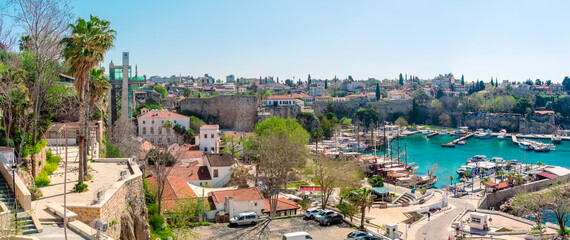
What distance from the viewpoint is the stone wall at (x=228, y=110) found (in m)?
60.1

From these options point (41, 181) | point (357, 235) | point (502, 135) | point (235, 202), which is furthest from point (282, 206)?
point (502, 135)

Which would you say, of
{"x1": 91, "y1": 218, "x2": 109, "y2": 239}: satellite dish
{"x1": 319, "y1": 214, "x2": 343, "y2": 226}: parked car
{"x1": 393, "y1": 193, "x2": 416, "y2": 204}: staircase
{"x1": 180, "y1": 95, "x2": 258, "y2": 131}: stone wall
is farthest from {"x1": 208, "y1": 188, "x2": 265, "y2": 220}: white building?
{"x1": 180, "y1": 95, "x2": 258, "y2": 131}: stone wall

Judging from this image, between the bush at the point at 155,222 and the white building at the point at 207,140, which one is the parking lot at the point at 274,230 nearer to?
the bush at the point at 155,222

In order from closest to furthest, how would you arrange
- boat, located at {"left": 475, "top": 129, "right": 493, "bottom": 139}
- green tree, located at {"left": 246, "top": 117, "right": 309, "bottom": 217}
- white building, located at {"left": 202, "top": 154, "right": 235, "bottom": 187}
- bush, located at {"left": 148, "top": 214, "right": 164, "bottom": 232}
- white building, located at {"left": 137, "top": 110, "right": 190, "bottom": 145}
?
bush, located at {"left": 148, "top": 214, "right": 164, "bottom": 232} → green tree, located at {"left": 246, "top": 117, "right": 309, "bottom": 217} → white building, located at {"left": 202, "top": 154, "right": 235, "bottom": 187} → white building, located at {"left": 137, "top": 110, "right": 190, "bottom": 145} → boat, located at {"left": 475, "top": 129, "right": 493, "bottom": 139}

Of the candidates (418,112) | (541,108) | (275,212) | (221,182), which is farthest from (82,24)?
(541,108)

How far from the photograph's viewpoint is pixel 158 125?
1870 inches

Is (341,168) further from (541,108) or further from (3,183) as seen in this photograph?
(541,108)

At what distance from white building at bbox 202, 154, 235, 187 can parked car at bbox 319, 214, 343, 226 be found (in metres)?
12.4

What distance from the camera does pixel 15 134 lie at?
1395 cm

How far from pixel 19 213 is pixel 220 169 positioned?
2184cm

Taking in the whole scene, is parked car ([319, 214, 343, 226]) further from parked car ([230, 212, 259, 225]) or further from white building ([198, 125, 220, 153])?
white building ([198, 125, 220, 153])

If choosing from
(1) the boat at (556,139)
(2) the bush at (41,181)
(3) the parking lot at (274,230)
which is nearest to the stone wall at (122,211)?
(2) the bush at (41,181)

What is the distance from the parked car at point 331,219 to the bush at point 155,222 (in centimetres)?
763

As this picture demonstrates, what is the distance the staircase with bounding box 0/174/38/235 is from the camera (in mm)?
8706
